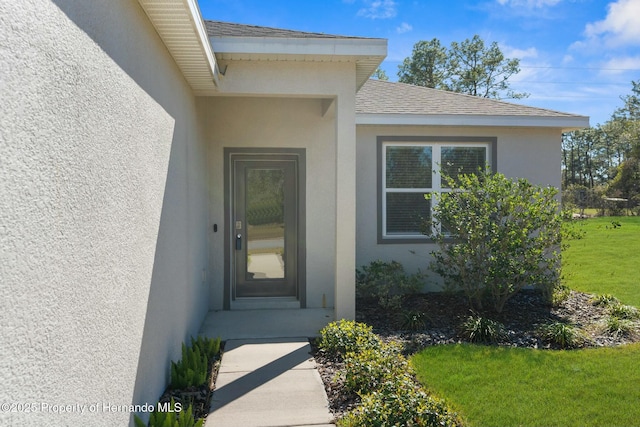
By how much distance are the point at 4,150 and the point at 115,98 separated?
122 centimetres

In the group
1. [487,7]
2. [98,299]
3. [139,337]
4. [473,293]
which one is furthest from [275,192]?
[487,7]

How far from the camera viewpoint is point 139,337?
3062 mm

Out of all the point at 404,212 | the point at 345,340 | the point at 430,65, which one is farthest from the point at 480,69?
the point at 345,340

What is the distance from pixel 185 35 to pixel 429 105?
19.0ft

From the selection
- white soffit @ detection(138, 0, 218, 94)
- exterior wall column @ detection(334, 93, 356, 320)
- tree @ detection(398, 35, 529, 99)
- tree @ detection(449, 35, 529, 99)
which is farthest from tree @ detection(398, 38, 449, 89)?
white soffit @ detection(138, 0, 218, 94)

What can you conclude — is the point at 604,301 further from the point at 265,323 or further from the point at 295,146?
the point at 295,146

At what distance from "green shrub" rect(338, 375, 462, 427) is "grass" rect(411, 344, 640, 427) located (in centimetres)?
53

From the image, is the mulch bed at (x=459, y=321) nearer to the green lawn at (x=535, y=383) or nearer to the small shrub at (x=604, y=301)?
the small shrub at (x=604, y=301)

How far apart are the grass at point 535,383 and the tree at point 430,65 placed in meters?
30.8

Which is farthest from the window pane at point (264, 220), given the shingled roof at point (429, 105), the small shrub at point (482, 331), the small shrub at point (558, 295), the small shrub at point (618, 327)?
the small shrub at point (618, 327)

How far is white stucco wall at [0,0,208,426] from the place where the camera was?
1.54m

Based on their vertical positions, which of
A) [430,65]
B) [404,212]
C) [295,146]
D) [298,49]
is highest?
[430,65]

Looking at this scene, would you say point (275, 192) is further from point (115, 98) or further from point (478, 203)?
point (115, 98)

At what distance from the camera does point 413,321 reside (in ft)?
20.0
